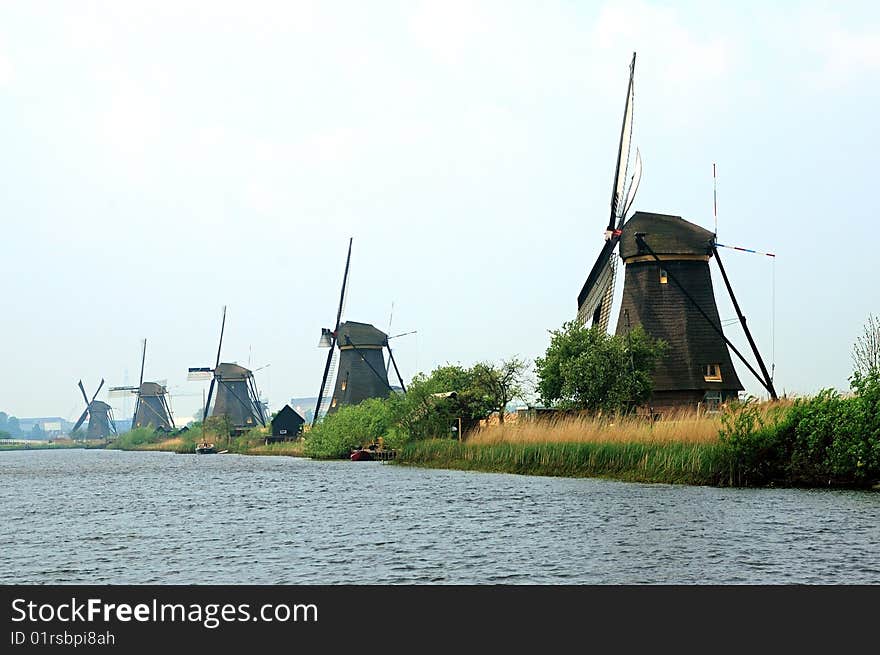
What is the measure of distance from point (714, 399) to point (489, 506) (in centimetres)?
2161

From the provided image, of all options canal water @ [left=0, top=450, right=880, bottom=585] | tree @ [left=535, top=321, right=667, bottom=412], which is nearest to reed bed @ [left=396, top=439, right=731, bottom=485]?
canal water @ [left=0, top=450, right=880, bottom=585]

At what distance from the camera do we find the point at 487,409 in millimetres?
55500

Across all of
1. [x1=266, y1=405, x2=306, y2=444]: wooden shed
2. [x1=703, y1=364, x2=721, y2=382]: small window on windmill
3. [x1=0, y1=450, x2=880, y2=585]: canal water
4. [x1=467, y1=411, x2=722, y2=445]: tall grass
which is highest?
[x1=703, y1=364, x2=721, y2=382]: small window on windmill

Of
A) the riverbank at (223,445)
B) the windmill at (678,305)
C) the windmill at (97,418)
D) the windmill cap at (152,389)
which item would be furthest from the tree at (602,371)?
the windmill at (97,418)

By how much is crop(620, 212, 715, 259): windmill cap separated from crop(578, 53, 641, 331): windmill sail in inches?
41.9

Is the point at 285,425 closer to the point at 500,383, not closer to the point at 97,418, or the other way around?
the point at 500,383

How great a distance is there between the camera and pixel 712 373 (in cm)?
4550

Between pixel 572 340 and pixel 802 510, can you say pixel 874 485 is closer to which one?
pixel 802 510

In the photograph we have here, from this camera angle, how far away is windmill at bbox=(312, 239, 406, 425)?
87.6 m

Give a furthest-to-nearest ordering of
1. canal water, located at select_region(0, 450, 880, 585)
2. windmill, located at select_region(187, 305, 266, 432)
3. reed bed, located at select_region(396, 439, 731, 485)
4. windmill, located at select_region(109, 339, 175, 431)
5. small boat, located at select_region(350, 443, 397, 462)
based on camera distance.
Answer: windmill, located at select_region(109, 339, 175, 431), windmill, located at select_region(187, 305, 266, 432), small boat, located at select_region(350, 443, 397, 462), reed bed, located at select_region(396, 439, 731, 485), canal water, located at select_region(0, 450, 880, 585)

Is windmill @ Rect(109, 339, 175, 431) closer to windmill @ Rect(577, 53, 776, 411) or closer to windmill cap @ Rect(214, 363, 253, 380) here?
windmill cap @ Rect(214, 363, 253, 380)

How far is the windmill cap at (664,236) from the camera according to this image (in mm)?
45688

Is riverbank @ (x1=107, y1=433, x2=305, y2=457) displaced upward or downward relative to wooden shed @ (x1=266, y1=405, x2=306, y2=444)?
downward
